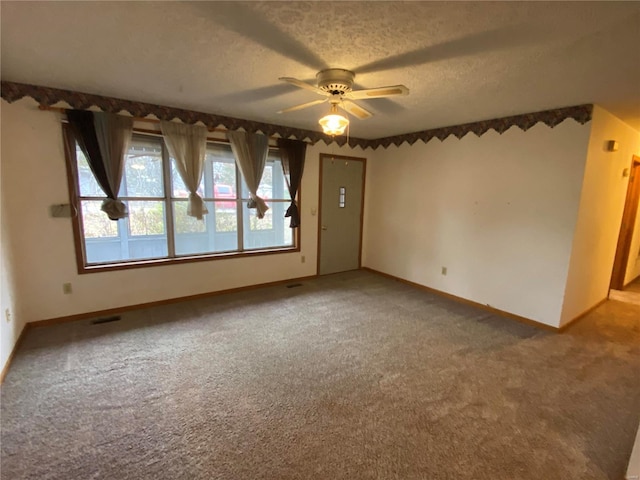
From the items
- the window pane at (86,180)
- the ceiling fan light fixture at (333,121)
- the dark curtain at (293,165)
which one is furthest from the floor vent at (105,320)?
the ceiling fan light fixture at (333,121)

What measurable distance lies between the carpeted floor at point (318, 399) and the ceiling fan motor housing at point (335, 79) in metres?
2.23

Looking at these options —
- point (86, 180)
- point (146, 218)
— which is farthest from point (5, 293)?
point (146, 218)

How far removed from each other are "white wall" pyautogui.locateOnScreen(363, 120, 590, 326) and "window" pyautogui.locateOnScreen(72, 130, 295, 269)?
199 centimetres

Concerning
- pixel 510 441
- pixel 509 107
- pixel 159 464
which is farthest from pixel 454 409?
pixel 509 107

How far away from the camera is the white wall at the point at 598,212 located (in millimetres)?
3170

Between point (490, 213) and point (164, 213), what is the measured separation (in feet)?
13.2

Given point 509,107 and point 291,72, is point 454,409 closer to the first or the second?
point 291,72

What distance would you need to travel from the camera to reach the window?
341 cm

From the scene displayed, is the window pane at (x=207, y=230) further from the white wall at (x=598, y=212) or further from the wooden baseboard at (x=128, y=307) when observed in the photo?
the white wall at (x=598, y=212)

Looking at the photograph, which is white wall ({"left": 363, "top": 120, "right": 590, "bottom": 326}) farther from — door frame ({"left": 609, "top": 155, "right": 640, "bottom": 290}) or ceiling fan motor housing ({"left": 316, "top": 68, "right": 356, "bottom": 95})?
ceiling fan motor housing ({"left": 316, "top": 68, "right": 356, "bottom": 95})

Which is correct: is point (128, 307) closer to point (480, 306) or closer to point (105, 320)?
point (105, 320)

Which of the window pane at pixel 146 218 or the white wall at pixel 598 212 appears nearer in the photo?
the white wall at pixel 598 212

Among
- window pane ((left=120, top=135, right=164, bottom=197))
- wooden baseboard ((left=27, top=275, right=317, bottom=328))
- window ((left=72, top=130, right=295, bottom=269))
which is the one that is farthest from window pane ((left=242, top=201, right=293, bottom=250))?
window pane ((left=120, top=135, right=164, bottom=197))

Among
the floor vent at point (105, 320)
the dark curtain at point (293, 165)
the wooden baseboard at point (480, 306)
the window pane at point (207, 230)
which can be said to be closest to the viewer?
the floor vent at point (105, 320)
